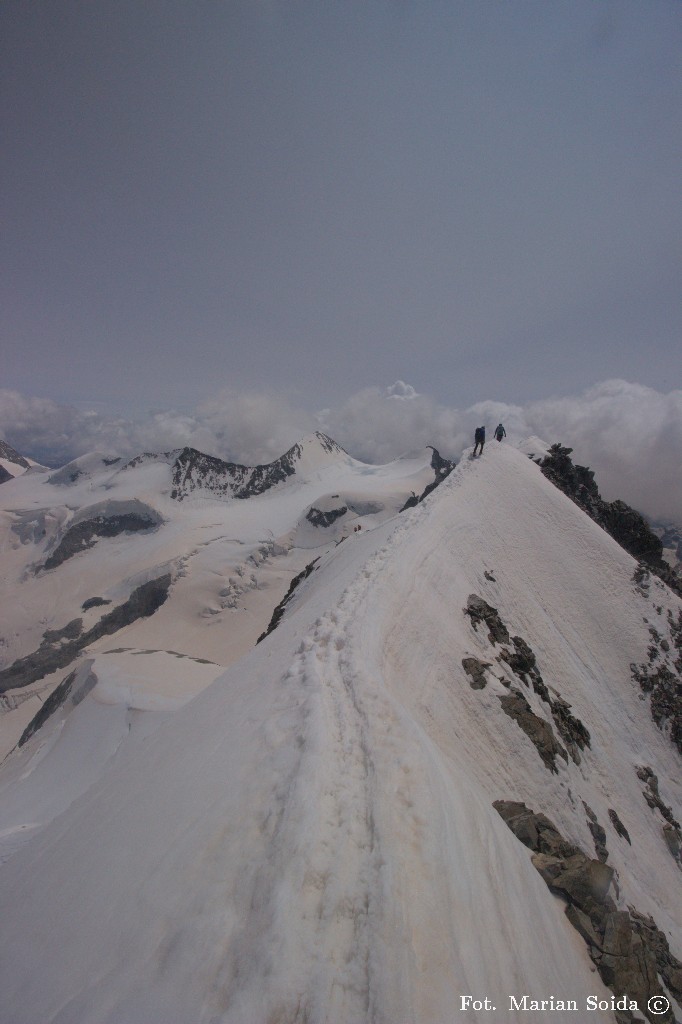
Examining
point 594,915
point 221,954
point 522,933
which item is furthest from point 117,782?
point 594,915

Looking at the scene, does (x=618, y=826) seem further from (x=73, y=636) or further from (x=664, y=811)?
(x=73, y=636)

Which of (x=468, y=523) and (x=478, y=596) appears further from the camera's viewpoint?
(x=468, y=523)

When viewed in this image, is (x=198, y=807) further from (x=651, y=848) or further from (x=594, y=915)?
(x=651, y=848)

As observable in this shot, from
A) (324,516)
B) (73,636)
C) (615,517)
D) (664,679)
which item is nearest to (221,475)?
(324,516)

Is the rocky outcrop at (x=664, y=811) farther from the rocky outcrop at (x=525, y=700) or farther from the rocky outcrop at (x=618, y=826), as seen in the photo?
the rocky outcrop at (x=525, y=700)

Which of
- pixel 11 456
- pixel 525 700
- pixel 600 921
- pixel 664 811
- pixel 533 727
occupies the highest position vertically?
pixel 525 700

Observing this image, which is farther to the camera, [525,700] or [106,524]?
[106,524]

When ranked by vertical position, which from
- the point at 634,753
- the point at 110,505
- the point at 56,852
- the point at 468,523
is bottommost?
the point at 110,505

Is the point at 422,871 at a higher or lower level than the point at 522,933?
higher
